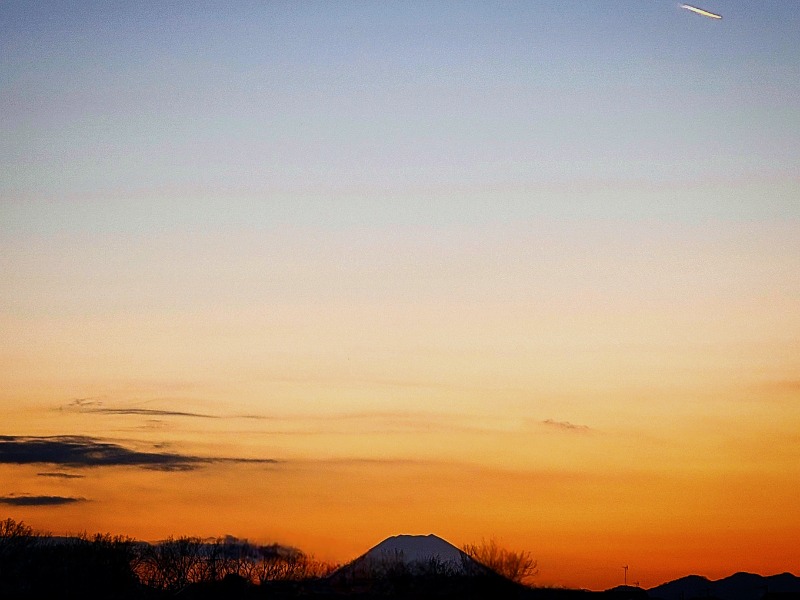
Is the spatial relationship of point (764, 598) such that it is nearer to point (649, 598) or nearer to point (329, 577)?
point (649, 598)

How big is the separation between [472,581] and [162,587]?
3058cm

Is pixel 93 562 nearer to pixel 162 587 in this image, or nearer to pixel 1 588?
pixel 162 587

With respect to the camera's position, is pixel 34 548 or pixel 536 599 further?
pixel 34 548

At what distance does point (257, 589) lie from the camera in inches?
3551

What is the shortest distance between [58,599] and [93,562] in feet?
67.6

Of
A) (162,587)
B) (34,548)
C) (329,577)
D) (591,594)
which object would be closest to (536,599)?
Result: (591,594)

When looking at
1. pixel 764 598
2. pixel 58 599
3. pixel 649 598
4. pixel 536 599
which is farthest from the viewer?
pixel 764 598

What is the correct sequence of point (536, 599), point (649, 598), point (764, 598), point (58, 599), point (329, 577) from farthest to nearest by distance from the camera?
point (764, 598) < point (329, 577) < point (649, 598) < point (536, 599) < point (58, 599)

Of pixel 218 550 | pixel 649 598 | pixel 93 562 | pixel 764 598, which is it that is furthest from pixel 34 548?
pixel 764 598

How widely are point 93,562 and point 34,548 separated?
23.7 ft

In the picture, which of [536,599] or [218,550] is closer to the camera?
[536,599]

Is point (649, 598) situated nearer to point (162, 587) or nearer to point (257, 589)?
point (257, 589)

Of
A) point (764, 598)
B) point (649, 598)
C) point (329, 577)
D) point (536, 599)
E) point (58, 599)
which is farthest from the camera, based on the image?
point (764, 598)

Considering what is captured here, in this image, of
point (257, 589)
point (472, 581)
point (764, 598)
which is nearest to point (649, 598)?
point (472, 581)
